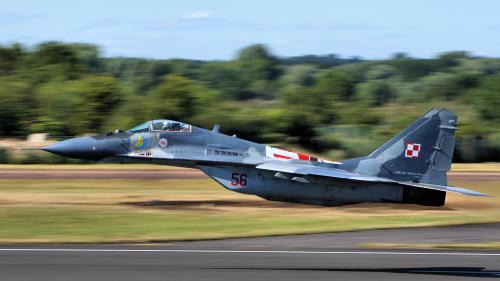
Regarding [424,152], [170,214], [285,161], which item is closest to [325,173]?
[285,161]

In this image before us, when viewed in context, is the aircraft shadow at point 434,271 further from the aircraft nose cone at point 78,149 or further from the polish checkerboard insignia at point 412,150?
the aircraft nose cone at point 78,149

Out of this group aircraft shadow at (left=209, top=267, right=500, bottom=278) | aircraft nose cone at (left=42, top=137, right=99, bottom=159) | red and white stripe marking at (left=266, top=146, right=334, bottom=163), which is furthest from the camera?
red and white stripe marking at (left=266, top=146, right=334, bottom=163)

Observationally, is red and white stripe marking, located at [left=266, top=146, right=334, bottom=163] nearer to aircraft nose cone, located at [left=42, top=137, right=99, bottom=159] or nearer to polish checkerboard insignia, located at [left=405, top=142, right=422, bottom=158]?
polish checkerboard insignia, located at [left=405, top=142, right=422, bottom=158]

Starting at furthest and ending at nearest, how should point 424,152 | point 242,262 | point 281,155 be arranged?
1. point 281,155
2. point 424,152
3. point 242,262

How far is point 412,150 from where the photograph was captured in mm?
24375

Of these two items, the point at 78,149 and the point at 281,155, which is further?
the point at 281,155

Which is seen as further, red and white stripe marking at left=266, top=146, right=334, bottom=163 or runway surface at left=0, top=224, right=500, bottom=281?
red and white stripe marking at left=266, top=146, right=334, bottom=163

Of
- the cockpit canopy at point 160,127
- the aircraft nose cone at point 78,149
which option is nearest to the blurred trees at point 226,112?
the cockpit canopy at point 160,127

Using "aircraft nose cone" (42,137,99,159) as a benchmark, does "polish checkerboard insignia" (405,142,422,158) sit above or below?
above

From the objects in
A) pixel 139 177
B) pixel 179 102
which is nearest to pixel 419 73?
pixel 179 102

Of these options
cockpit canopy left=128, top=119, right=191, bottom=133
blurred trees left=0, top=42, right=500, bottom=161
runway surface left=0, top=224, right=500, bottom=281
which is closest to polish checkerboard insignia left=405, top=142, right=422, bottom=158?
runway surface left=0, top=224, right=500, bottom=281

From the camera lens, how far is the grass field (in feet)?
63.8

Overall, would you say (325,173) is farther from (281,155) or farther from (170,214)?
(170,214)

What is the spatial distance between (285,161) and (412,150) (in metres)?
4.01
